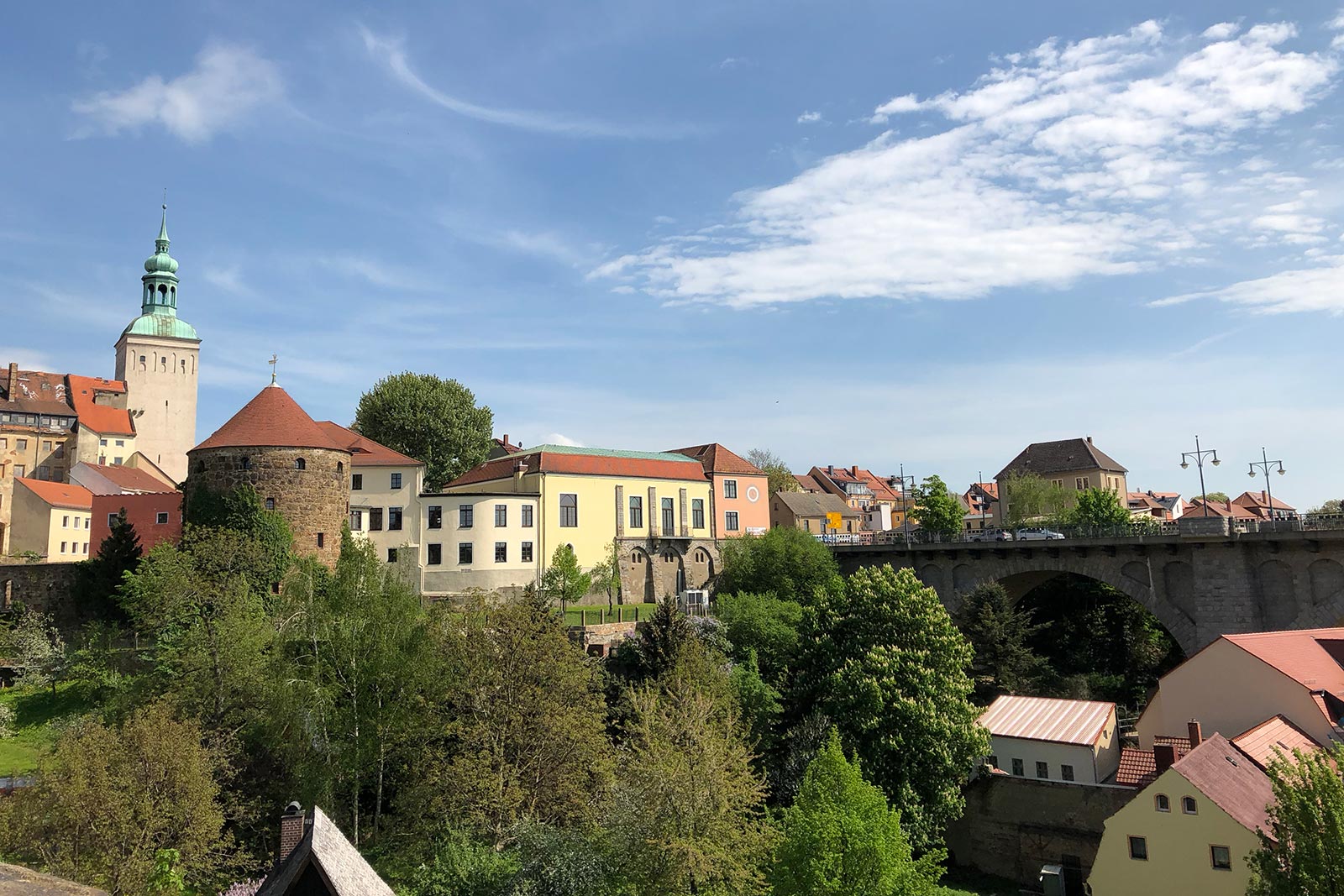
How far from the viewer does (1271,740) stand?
3381 cm

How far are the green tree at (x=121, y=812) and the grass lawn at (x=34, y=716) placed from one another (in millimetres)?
7592

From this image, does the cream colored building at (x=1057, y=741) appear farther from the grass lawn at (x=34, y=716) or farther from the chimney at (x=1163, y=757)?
the grass lawn at (x=34, y=716)

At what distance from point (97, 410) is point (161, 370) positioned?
369 inches

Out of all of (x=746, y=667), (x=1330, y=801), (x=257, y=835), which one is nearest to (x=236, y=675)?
(x=257, y=835)

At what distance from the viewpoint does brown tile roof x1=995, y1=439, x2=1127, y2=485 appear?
106625 mm

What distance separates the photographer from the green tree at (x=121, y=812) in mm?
25750

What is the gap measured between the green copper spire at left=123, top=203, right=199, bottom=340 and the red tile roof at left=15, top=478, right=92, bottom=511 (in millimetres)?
39473

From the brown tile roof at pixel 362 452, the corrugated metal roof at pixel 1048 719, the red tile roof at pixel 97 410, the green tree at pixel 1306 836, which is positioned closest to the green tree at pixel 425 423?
the brown tile roof at pixel 362 452

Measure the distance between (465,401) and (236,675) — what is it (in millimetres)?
39422

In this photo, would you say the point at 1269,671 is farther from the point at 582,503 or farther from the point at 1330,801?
the point at 582,503

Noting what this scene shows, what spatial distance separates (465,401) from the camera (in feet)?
240

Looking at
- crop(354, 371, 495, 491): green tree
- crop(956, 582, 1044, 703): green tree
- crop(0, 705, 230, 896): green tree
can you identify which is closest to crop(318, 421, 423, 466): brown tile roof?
crop(354, 371, 495, 491): green tree

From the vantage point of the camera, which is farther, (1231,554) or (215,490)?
(215,490)

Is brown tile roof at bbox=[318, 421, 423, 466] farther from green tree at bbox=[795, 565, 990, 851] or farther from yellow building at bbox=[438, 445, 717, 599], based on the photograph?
green tree at bbox=[795, 565, 990, 851]
